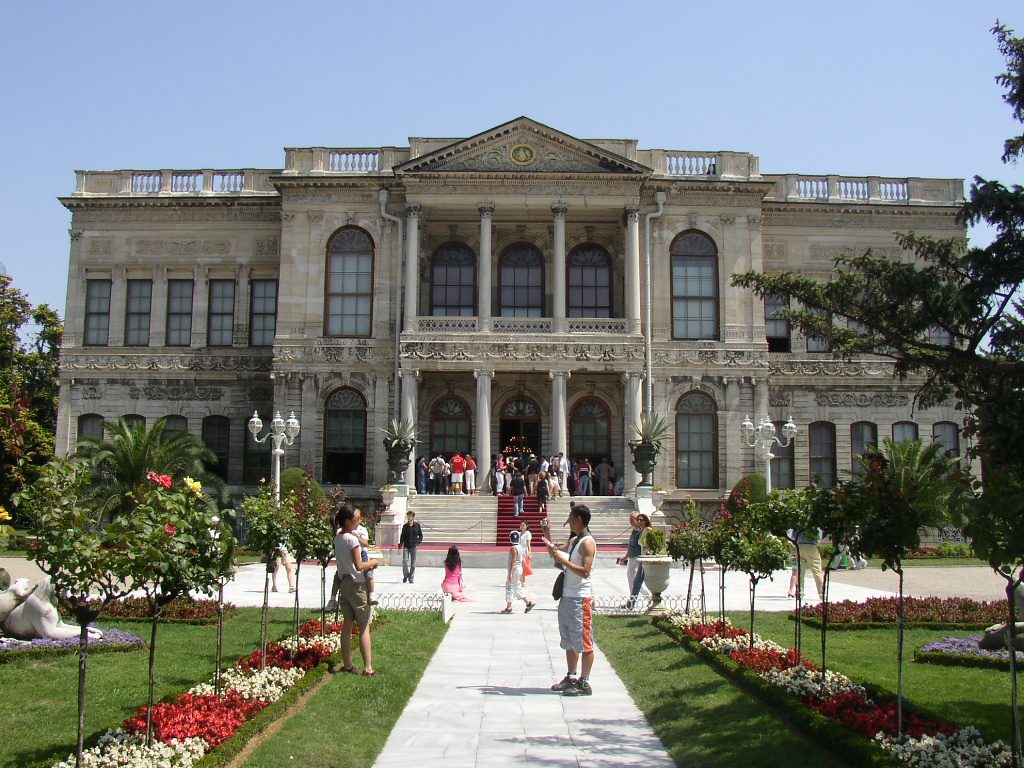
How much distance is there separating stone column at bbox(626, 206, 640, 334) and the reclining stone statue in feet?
84.7

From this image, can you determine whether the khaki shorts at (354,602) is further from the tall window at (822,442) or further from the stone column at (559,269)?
the tall window at (822,442)

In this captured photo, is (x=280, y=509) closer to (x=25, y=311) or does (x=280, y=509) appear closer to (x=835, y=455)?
(x=835, y=455)

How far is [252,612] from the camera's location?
1852cm

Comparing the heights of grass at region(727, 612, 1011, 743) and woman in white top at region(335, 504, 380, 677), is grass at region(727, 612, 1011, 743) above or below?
below

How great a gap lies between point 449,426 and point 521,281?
673cm

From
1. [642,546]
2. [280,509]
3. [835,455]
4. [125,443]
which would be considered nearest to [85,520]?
[280,509]

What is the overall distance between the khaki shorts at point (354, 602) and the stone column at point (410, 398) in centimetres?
2331

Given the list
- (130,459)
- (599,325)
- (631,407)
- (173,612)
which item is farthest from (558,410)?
(173,612)

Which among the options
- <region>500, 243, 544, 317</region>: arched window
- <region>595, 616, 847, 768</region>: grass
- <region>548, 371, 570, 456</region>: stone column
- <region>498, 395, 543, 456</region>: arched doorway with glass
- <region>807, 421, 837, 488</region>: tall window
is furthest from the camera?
<region>500, 243, 544, 317</region>: arched window

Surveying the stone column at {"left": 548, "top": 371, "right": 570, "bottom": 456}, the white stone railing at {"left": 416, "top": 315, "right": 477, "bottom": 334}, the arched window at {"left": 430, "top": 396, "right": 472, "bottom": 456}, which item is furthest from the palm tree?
the stone column at {"left": 548, "top": 371, "right": 570, "bottom": 456}

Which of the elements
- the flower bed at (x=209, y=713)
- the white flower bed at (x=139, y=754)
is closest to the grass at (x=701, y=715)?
the flower bed at (x=209, y=713)

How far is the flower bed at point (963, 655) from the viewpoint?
544 inches

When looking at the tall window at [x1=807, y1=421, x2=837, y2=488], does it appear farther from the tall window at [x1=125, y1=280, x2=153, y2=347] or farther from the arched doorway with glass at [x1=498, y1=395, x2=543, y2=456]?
the tall window at [x1=125, y1=280, x2=153, y2=347]

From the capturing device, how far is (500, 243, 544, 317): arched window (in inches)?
1607
